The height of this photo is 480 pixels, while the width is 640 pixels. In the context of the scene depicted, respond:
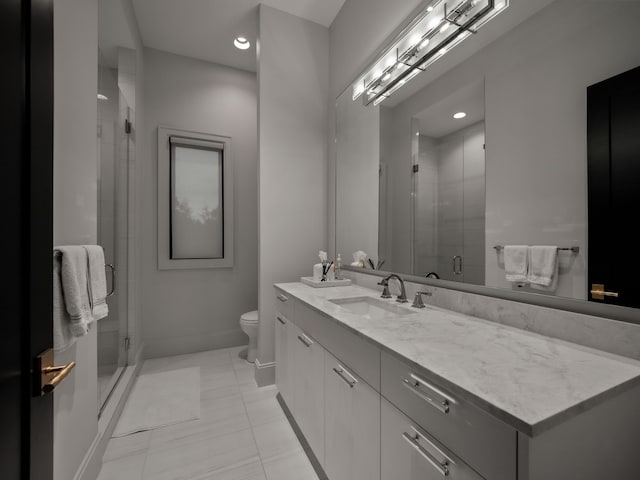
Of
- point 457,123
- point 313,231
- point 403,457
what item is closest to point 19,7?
point 403,457

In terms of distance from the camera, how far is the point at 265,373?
234 centimetres

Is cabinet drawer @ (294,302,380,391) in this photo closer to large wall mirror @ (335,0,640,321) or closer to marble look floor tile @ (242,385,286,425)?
large wall mirror @ (335,0,640,321)

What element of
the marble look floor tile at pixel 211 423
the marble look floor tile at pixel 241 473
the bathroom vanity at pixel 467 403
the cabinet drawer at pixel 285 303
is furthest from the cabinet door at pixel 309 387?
the marble look floor tile at pixel 211 423

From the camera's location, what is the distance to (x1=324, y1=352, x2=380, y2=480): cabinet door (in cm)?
97

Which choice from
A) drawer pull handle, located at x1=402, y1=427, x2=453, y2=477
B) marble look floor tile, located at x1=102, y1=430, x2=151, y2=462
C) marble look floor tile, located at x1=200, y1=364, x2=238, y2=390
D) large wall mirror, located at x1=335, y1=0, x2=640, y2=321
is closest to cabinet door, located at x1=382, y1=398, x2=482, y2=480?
drawer pull handle, located at x1=402, y1=427, x2=453, y2=477

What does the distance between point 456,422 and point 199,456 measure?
1.56m

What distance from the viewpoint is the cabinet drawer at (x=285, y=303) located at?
1.81 m

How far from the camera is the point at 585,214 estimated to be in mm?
922

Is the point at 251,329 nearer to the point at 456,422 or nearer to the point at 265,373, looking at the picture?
the point at 265,373

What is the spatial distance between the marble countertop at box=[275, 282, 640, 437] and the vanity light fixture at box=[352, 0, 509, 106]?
131 centimetres

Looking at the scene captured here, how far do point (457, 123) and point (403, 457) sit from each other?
139 cm

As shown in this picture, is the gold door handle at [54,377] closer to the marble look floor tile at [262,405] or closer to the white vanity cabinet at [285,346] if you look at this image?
the white vanity cabinet at [285,346]

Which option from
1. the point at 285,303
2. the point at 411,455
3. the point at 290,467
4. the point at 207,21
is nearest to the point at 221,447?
the point at 290,467

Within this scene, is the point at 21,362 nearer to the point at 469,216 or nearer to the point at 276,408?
the point at 469,216
